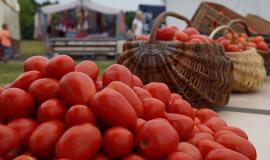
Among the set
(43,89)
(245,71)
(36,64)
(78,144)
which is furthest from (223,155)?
(245,71)

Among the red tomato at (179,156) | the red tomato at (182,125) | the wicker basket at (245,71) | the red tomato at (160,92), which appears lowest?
the wicker basket at (245,71)

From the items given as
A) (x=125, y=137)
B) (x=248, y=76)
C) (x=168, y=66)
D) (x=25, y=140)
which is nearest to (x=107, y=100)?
(x=125, y=137)

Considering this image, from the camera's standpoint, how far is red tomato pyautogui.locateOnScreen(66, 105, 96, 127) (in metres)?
0.90

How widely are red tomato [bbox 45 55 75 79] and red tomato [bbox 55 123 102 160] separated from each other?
0.70 feet

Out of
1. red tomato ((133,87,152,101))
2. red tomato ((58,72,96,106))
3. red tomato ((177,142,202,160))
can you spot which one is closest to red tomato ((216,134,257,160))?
red tomato ((177,142,202,160))

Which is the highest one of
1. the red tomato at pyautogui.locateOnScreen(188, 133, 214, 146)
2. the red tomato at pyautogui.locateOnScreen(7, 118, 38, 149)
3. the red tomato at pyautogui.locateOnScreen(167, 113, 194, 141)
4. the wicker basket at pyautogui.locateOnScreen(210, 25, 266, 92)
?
the red tomato at pyautogui.locateOnScreen(7, 118, 38, 149)

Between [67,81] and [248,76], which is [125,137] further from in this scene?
[248,76]

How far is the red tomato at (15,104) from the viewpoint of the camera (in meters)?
0.98

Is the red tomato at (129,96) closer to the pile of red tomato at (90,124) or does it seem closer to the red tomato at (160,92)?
the pile of red tomato at (90,124)

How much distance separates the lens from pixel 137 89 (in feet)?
3.71

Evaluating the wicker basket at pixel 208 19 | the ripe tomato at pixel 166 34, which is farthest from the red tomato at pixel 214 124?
the wicker basket at pixel 208 19

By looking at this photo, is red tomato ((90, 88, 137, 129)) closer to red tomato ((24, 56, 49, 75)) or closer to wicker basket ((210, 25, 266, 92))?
red tomato ((24, 56, 49, 75))

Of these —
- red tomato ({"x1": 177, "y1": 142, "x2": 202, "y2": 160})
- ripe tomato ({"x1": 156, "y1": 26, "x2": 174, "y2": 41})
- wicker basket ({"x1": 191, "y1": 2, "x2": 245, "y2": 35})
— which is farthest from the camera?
wicker basket ({"x1": 191, "y1": 2, "x2": 245, "y2": 35})

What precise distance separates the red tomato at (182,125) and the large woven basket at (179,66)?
797 millimetres
